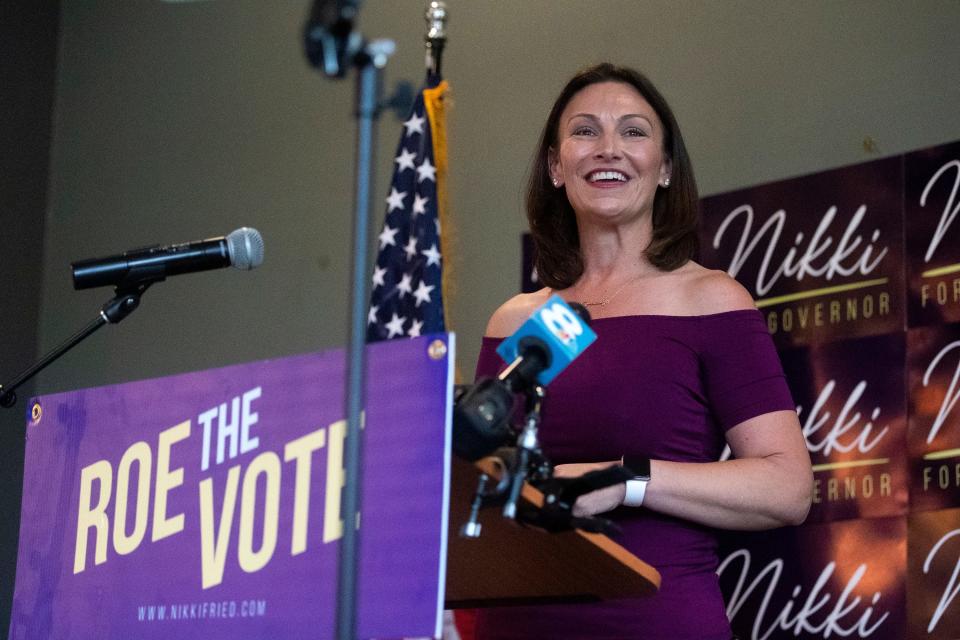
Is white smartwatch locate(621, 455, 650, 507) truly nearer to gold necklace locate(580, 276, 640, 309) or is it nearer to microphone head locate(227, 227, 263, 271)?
gold necklace locate(580, 276, 640, 309)

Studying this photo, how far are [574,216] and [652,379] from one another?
549mm

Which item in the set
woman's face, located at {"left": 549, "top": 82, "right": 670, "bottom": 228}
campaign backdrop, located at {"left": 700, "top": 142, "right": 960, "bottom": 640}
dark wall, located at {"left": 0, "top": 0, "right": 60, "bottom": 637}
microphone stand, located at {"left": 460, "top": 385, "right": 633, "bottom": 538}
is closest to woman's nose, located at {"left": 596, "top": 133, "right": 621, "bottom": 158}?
woman's face, located at {"left": 549, "top": 82, "right": 670, "bottom": 228}

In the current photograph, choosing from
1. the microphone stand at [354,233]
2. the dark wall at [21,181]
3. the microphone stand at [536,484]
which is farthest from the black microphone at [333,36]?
the dark wall at [21,181]

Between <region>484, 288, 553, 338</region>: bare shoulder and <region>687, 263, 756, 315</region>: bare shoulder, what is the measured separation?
0.99ft

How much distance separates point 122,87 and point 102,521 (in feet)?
12.9

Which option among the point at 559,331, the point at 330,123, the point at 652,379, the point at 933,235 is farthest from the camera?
the point at 330,123

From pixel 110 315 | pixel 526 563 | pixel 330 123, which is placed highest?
pixel 330 123

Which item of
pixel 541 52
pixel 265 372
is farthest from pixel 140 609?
pixel 541 52

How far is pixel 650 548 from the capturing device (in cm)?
197

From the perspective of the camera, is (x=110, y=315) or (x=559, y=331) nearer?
A: (x=559, y=331)

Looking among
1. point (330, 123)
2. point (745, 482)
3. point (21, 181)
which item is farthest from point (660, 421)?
point (21, 181)

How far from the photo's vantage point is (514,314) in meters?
2.37

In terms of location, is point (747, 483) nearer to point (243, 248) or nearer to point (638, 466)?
point (638, 466)

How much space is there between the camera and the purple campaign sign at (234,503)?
1.45 m
